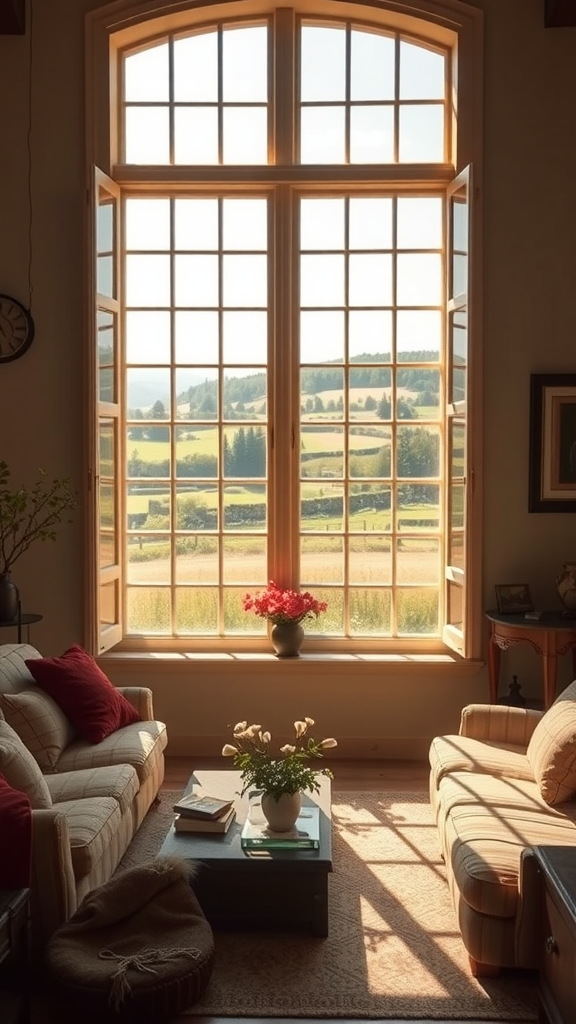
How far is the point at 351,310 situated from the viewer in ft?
19.9

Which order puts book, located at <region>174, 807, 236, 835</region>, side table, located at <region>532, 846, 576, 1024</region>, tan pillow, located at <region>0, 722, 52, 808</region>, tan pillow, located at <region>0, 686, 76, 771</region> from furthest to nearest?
tan pillow, located at <region>0, 686, 76, 771</region> → book, located at <region>174, 807, 236, 835</region> → tan pillow, located at <region>0, 722, 52, 808</region> → side table, located at <region>532, 846, 576, 1024</region>

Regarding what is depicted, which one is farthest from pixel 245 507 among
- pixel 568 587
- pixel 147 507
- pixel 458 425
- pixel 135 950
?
pixel 135 950

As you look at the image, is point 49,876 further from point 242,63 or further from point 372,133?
point 242,63

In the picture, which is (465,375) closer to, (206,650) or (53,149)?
(206,650)

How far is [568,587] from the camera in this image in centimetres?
548

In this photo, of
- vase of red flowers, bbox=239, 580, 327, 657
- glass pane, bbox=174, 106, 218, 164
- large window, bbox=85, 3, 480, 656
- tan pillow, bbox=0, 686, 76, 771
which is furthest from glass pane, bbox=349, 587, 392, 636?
glass pane, bbox=174, 106, 218, 164

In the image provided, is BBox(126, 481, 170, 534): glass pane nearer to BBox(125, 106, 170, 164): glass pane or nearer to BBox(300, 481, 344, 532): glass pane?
BBox(300, 481, 344, 532): glass pane

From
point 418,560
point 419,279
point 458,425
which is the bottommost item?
point 418,560

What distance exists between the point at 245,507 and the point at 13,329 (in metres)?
1.69

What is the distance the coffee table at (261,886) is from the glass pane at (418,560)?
8.64 feet

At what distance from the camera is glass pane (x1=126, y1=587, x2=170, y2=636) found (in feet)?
20.2

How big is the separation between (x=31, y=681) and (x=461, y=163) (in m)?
3.69

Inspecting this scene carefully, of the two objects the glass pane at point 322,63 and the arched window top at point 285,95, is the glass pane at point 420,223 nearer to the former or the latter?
the arched window top at point 285,95

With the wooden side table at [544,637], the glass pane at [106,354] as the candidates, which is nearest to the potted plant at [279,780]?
the wooden side table at [544,637]
